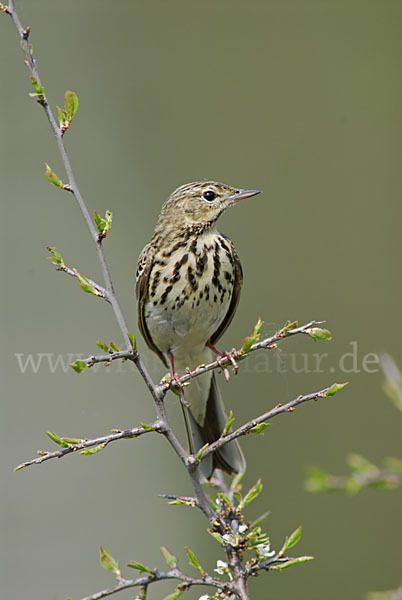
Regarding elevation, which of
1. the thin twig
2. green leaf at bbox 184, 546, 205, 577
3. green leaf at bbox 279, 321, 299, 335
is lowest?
green leaf at bbox 184, 546, 205, 577

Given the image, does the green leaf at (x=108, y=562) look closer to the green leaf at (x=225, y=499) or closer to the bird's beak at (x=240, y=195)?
the green leaf at (x=225, y=499)

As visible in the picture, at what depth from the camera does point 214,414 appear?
3650 millimetres

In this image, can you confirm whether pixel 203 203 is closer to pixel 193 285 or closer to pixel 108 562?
pixel 193 285

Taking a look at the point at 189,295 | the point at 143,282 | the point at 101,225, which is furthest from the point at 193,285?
the point at 101,225

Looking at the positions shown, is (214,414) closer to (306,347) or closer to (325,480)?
(325,480)

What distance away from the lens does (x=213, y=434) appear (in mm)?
3592

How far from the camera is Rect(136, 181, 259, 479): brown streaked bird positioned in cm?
355

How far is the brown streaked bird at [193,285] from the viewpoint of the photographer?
355cm

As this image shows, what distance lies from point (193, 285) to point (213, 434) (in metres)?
0.71

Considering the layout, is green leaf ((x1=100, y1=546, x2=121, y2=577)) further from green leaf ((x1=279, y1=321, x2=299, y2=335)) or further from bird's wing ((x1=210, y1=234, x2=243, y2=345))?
bird's wing ((x1=210, y1=234, x2=243, y2=345))

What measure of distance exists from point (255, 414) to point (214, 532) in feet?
16.3

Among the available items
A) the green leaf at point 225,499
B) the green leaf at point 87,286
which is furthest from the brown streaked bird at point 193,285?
the green leaf at point 87,286

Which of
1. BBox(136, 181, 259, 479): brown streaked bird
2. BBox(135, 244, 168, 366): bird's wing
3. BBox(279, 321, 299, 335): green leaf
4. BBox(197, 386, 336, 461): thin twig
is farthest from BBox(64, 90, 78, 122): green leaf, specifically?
BBox(135, 244, 168, 366): bird's wing

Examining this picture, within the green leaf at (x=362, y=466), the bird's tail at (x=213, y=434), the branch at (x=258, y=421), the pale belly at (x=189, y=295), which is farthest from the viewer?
the pale belly at (x=189, y=295)
